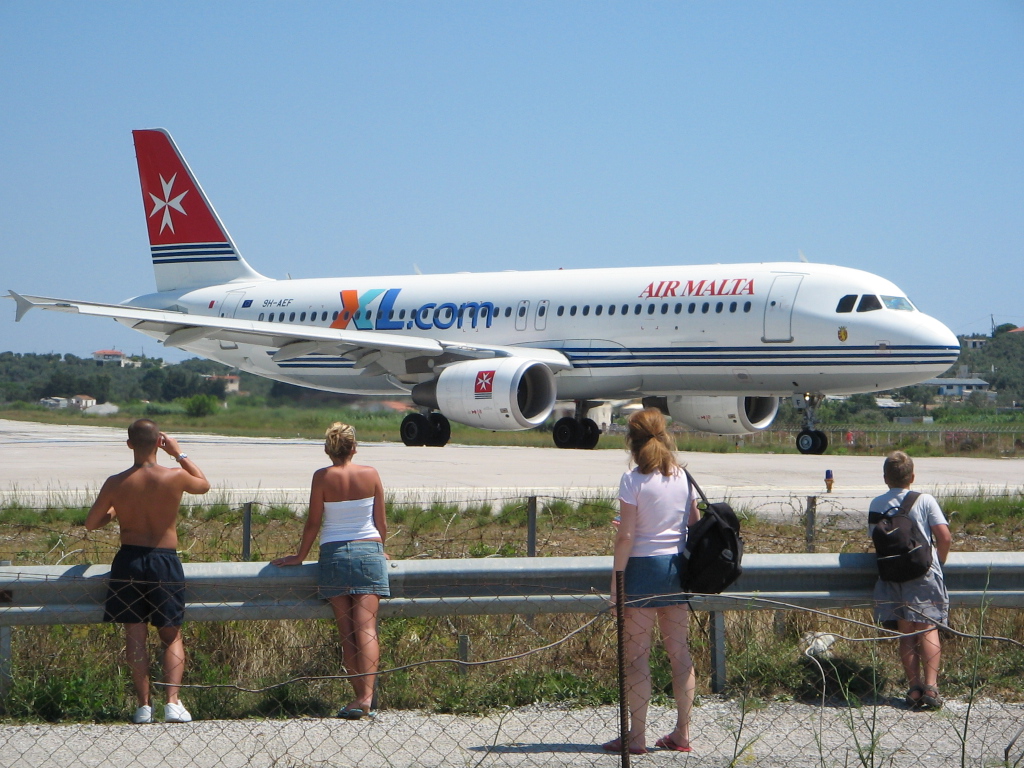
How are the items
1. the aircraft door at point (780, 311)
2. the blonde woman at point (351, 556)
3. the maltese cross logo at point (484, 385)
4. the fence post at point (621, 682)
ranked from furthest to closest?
1. the maltese cross logo at point (484, 385)
2. the aircraft door at point (780, 311)
3. the blonde woman at point (351, 556)
4. the fence post at point (621, 682)

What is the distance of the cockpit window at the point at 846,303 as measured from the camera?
19.7 m

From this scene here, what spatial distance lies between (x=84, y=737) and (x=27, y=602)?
2.32 ft

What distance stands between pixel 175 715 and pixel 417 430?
17.9 metres

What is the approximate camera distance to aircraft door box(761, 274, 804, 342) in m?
20.0

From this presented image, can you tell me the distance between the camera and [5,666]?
5621 mm

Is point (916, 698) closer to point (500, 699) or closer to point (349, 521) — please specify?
point (500, 699)

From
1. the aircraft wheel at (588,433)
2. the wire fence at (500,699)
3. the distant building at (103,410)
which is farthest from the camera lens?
the distant building at (103,410)

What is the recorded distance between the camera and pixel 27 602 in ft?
18.2

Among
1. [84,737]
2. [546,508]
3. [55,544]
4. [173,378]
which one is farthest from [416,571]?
[173,378]

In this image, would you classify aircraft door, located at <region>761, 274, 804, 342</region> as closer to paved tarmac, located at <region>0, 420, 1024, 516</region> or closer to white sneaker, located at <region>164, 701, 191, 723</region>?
paved tarmac, located at <region>0, 420, 1024, 516</region>

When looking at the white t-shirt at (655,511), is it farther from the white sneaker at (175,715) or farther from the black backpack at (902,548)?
the white sneaker at (175,715)

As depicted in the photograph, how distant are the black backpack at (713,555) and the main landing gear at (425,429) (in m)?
18.0

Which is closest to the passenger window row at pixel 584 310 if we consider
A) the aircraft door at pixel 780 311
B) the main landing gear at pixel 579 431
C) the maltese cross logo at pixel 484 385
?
the aircraft door at pixel 780 311

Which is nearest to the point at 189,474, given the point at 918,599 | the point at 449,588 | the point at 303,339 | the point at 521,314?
the point at 449,588
